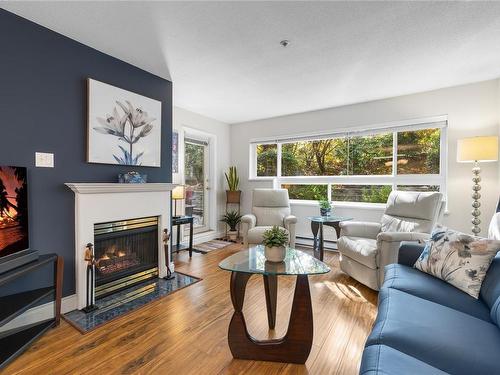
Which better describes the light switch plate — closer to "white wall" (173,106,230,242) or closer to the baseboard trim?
the baseboard trim

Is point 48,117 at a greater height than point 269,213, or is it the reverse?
point 48,117

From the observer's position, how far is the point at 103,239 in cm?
243

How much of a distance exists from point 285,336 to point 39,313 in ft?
6.61

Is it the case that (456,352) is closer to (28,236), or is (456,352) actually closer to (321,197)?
(28,236)

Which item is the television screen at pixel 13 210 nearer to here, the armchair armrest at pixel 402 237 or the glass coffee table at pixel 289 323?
the glass coffee table at pixel 289 323

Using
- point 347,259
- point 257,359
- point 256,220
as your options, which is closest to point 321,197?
point 256,220

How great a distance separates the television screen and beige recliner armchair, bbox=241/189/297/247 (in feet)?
8.09

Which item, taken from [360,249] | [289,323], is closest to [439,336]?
[289,323]

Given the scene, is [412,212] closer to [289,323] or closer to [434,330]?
[434,330]

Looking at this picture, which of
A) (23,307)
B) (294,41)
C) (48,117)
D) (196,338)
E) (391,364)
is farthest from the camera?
(294,41)

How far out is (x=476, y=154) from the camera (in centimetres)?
271

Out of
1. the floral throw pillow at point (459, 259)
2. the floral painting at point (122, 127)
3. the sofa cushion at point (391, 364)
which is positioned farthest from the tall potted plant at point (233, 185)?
the sofa cushion at point (391, 364)

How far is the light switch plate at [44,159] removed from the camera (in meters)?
2.04

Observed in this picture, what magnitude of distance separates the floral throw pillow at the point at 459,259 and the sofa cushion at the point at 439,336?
33 centimetres
